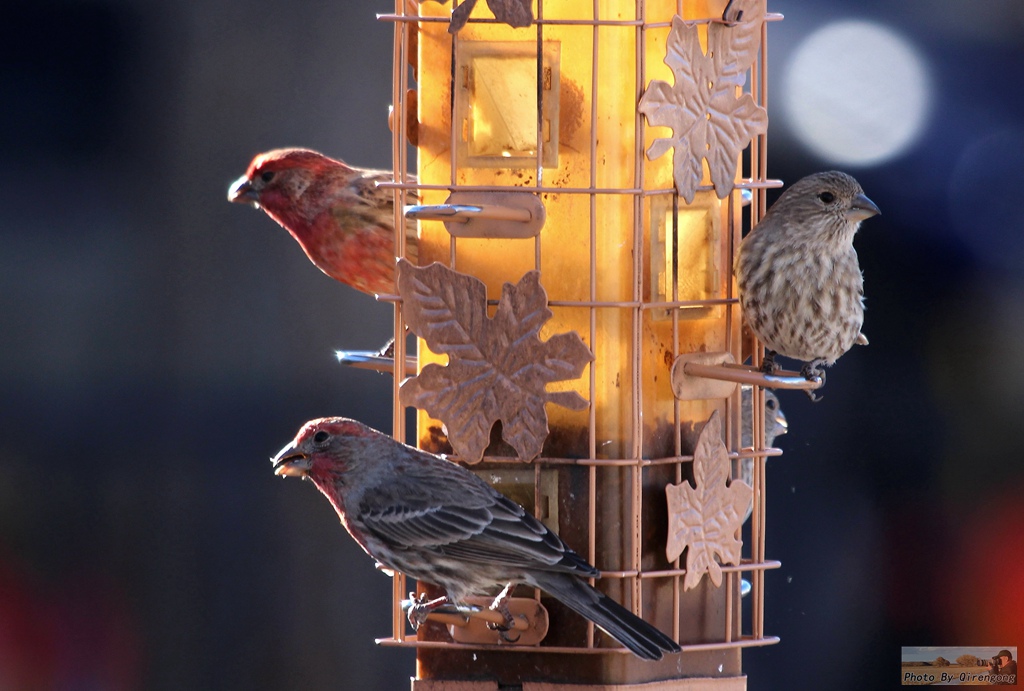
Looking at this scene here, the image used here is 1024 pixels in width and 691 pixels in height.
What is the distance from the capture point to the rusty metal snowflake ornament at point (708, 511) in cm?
546

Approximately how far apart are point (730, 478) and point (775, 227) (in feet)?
2.76

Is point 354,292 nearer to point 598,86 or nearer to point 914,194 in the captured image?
point 914,194

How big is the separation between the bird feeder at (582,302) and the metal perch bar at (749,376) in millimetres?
14

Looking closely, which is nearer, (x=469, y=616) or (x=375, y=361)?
(x=469, y=616)

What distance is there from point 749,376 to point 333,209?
6.36 ft

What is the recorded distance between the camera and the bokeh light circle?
33.3ft

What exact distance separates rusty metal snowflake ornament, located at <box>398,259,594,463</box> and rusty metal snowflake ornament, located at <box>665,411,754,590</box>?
485 mm

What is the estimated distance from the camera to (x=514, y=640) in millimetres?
5449

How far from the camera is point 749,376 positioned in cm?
544

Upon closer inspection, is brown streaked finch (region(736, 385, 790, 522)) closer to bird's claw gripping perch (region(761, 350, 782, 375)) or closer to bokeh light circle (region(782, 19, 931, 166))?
bird's claw gripping perch (region(761, 350, 782, 375))

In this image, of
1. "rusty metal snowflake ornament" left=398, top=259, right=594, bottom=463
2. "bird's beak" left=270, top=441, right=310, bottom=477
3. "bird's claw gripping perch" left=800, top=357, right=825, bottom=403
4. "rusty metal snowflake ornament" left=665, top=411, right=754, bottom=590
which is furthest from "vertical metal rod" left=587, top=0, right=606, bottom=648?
"bird's beak" left=270, top=441, right=310, bottom=477

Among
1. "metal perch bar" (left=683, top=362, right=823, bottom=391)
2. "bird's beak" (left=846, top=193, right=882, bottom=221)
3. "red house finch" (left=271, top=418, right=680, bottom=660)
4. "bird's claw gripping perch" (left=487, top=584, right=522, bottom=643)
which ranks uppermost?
"bird's beak" (left=846, top=193, right=882, bottom=221)

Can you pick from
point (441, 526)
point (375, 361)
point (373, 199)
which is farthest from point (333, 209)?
point (441, 526)

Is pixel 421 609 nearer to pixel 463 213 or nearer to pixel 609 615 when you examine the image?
pixel 609 615
